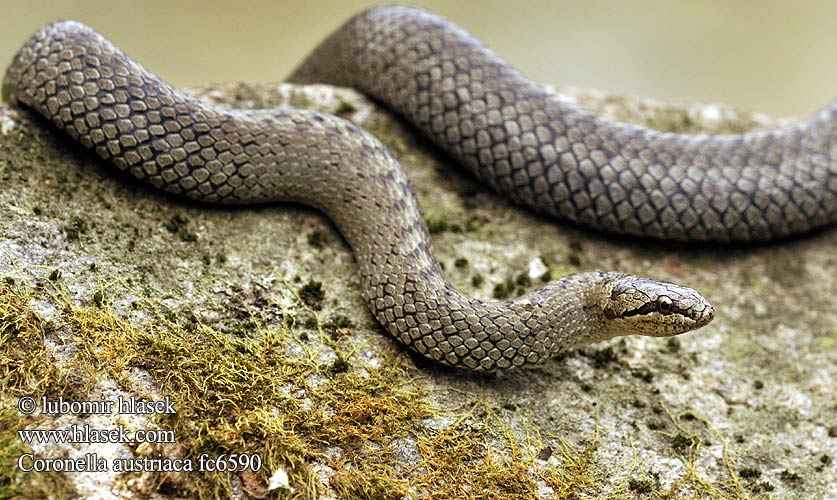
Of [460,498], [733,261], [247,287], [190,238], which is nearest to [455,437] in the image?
[460,498]

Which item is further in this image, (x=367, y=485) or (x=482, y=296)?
(x=482, y=296)

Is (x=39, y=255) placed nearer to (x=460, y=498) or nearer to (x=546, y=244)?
(x=460, y=498)

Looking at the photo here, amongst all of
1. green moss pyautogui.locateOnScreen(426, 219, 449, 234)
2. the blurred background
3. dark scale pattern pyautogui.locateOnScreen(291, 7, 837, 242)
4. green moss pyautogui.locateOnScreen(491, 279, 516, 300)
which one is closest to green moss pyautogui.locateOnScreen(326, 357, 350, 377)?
green moss pyautogui.locateOnScreen(491, 279, 516, 300)

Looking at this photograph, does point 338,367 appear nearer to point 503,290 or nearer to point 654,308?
point 503,290

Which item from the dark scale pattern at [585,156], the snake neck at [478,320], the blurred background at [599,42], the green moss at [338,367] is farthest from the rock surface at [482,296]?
the blurred background at [599,42]

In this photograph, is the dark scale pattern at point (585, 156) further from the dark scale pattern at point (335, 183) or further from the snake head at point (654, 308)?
the snake head at point (654, 308)

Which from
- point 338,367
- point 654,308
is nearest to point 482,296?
point 654,308
